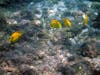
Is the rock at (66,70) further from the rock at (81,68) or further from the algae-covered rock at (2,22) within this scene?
the algae-covered rock at (2,22)

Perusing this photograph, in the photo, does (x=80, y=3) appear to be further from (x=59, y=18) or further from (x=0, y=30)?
(x=0, y=30)

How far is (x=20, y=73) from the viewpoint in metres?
5.24

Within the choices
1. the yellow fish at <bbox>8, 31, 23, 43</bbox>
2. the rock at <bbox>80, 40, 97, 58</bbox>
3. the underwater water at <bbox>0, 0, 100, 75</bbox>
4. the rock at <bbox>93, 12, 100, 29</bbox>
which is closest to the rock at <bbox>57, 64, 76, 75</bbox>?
the underwater water at <bbox>0, 0, 100, 75</bbox>

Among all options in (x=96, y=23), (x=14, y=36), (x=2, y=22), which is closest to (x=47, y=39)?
(x=14, y=36)

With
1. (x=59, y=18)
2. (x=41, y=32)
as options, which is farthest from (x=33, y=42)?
(x=59, y=18)

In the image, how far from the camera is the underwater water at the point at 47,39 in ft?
18.5

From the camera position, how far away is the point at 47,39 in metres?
6.88

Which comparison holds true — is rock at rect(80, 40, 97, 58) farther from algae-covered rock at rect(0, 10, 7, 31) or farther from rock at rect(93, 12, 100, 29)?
algae-covered rock at rect(0, 10, 7, 31)

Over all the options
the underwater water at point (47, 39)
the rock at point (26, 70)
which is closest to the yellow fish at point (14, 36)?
the underwater water at point (47, 39)

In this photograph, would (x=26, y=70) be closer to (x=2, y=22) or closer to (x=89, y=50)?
(x=89, y=50)

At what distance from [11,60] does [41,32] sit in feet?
5.85

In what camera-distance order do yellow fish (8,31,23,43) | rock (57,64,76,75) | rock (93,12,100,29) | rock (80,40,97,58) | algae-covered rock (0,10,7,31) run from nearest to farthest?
rock (57,64,76,75), yellow fish (8,31,23,43), rock (80,40,97,58), algae-covered rock (0,10,7,31), rock (93,12,100,29)

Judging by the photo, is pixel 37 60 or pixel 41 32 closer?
pixel 37 60

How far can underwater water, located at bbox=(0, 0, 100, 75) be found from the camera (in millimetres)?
5648
